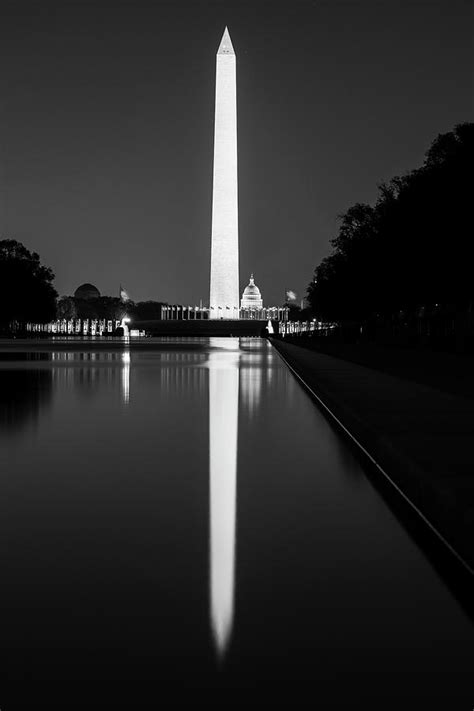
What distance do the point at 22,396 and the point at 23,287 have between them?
85.7 metres

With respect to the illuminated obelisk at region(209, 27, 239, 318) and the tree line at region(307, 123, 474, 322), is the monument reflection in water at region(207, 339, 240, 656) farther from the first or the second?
the illuminated obelisk at region(209, 27, 239, 318)

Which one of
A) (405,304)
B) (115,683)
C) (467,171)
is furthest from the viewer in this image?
(405,304)

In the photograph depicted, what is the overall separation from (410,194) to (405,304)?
368 inches

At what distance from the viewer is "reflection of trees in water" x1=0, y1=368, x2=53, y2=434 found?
15.9 meters

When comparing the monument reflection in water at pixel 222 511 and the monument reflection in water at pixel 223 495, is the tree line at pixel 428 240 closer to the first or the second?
the monument reflection in water at pixel 223 495

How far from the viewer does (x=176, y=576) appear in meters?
6.08

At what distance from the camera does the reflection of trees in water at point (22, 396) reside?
15.9 m

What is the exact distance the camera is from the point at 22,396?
816 inches

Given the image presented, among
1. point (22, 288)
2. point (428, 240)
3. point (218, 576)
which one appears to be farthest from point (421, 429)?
point (22, 288)

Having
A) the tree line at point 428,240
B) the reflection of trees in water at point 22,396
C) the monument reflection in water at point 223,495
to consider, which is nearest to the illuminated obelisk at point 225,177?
the tree line at point 428,240

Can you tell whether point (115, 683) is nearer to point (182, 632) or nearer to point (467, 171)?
point (182, 632)

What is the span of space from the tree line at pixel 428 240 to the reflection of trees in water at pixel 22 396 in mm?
20527

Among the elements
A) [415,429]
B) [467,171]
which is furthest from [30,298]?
[415,429]

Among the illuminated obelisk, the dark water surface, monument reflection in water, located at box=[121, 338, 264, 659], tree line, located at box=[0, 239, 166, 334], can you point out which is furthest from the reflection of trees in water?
the illuminated obelisk
